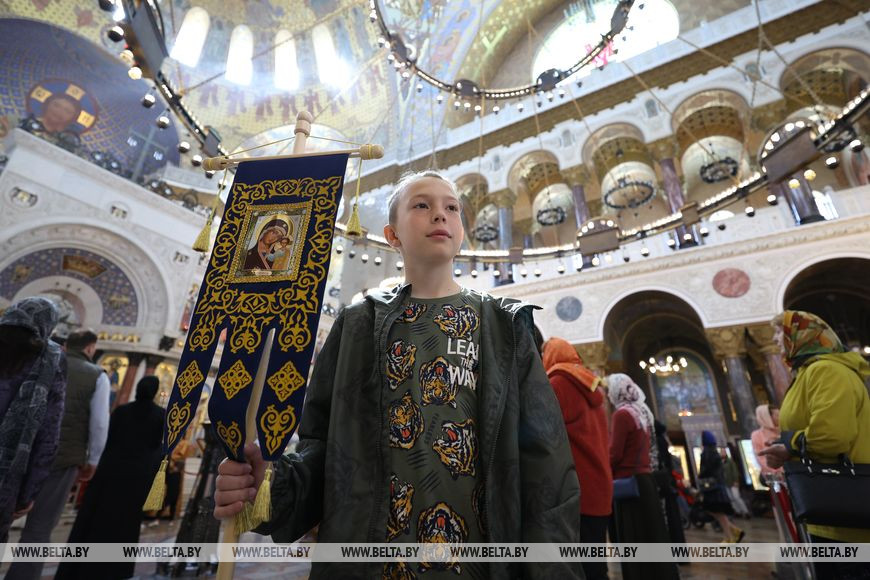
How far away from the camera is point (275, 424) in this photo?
0.98 m

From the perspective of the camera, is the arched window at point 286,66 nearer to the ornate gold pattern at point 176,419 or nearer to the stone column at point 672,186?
the stone column at point 672,186

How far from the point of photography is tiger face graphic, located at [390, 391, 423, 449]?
979mm

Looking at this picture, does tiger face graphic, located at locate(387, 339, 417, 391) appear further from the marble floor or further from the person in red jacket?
the marble floor

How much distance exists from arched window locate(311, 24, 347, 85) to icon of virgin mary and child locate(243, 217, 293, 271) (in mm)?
16980

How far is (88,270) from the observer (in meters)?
9.66

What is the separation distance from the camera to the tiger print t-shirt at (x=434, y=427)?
0.89m

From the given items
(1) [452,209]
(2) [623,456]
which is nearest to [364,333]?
(1) [452,209]

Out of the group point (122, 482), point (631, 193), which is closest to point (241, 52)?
point (631, 193)

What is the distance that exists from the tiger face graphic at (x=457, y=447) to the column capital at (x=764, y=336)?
33.2ft

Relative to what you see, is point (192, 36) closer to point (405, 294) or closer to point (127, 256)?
point (127, 256)

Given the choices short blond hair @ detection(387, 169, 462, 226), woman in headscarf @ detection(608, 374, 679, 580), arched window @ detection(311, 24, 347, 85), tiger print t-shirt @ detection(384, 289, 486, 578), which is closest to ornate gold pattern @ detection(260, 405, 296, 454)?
tiger print t-shirt @ detection(384, 289, 486, 578)

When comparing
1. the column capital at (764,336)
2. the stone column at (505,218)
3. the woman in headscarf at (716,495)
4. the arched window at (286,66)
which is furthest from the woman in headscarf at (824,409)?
the arched window at (286,66)

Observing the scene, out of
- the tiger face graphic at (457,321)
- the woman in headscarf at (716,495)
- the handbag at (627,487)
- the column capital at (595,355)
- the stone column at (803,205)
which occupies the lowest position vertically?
the woman in headscarf at (716,495)

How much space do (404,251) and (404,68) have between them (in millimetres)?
6371
